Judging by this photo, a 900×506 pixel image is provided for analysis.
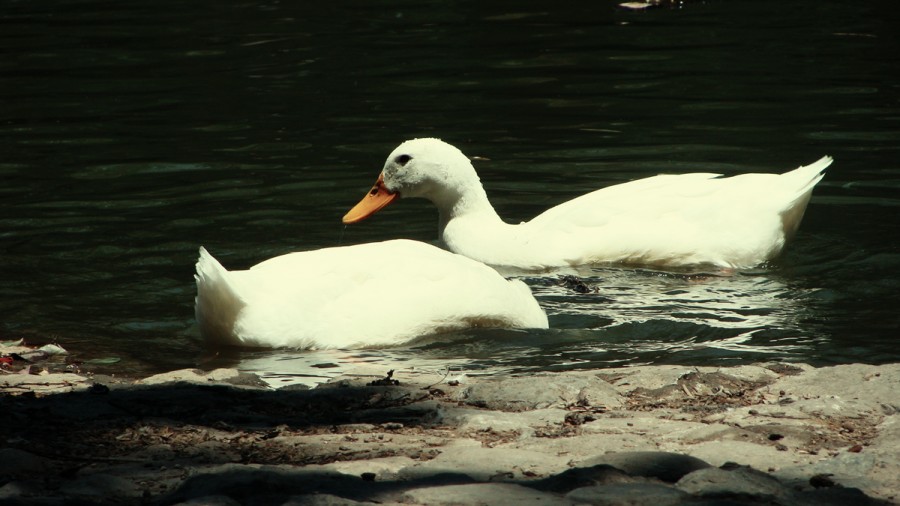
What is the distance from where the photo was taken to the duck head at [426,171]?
867cm

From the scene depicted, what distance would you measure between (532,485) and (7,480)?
4.71 feet

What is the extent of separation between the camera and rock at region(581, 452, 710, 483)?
11.7ft

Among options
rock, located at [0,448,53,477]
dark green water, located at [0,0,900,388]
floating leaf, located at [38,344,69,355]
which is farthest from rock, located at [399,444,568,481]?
floating leaf, located at [38,344,69,355]

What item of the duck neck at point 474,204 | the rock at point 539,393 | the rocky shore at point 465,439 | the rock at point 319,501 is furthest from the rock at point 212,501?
the duck neck at point 474,204

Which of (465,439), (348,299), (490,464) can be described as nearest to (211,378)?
(348,299)

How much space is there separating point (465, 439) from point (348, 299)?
2177 millimetres

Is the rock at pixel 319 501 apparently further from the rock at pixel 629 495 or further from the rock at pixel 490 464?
the rock at pixel 629 495

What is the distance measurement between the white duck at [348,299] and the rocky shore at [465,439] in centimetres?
76

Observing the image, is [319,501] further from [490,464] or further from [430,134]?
[430,134]

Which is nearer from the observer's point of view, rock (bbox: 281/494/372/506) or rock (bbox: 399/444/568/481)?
rock (bbox: 281/494/372/506)

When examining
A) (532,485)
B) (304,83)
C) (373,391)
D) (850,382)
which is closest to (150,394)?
(373,391)

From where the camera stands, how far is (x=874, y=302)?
6.98 metres

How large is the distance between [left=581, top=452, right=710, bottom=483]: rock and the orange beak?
17.0 ft

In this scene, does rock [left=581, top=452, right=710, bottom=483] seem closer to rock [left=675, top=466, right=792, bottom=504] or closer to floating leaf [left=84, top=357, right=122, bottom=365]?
rock [left=675, top=466, right=792, bottom=504]
